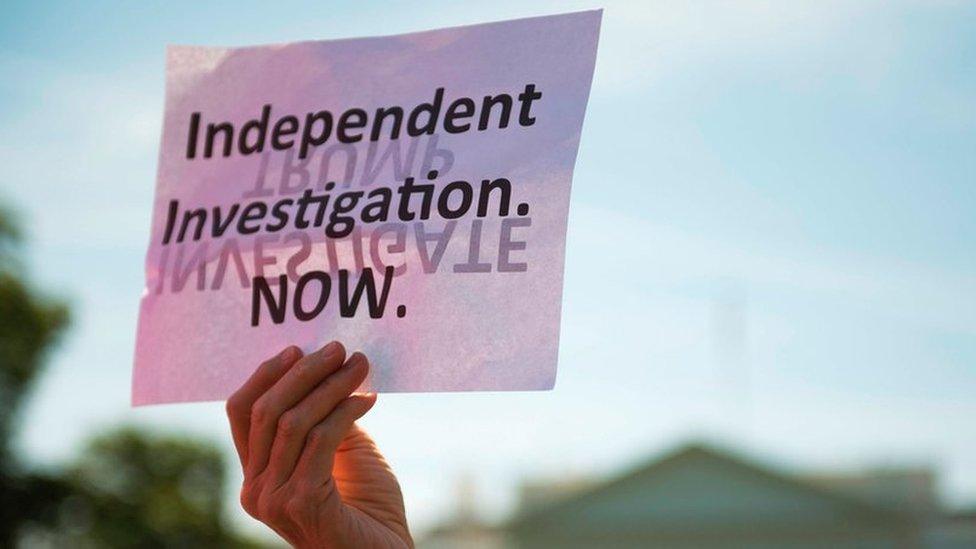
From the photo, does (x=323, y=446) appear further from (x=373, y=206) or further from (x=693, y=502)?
(x=693, y=502)

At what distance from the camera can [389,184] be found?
8.21 feet

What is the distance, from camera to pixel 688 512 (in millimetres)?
57469

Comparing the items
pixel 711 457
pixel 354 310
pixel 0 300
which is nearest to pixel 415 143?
pixel 354 310

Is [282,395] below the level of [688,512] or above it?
above

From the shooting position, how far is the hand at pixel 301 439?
2.15 m

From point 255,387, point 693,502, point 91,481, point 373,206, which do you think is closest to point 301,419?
point 255,387

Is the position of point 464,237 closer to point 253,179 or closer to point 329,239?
point 329,239

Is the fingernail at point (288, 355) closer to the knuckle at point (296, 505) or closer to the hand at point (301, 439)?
the hand at point (301, 439)

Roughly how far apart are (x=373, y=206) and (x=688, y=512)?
2225 inches

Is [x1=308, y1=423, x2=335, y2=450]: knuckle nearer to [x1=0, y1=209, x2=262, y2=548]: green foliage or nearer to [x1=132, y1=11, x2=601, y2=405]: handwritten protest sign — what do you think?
[x1=132, y1=11, x2=601, y2=405]: handwritten protest sign

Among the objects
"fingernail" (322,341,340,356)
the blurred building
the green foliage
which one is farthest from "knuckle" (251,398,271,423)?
the blurred building

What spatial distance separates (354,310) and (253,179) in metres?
0.41

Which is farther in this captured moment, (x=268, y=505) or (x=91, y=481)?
(x=91, y=481)

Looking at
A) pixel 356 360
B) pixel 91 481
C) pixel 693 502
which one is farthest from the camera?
pixel 91 481
